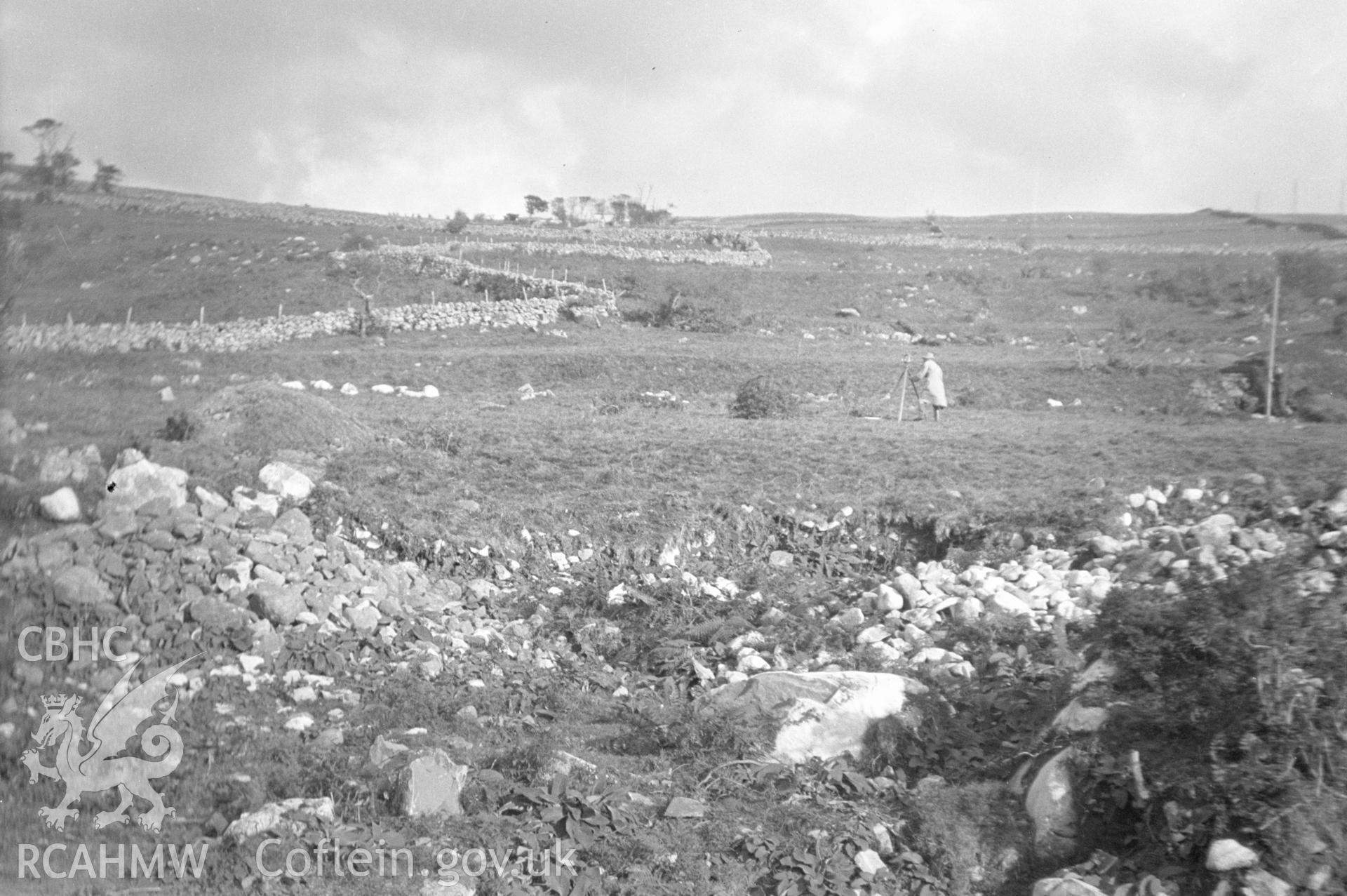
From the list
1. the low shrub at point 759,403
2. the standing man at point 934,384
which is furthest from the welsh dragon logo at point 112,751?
the standing man at point 934,384

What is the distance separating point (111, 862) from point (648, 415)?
1064 cm

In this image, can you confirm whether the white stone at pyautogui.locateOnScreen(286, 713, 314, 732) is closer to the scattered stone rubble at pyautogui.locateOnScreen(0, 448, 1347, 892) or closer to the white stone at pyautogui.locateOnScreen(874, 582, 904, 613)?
the scattered stone rubble at pyautogui.locateOnScreen(0, 448, 1347, 892)

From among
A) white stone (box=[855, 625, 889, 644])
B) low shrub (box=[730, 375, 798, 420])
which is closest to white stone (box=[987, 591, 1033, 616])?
white stone (box=[855, 625, 889, 644])

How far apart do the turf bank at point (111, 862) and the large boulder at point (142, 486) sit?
320 cm

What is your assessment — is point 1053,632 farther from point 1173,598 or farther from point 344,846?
point 344,846

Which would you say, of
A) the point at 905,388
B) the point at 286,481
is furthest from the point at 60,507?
the point at 905,388

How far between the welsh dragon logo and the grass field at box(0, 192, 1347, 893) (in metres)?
0.17

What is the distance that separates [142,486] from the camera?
7.24 metres

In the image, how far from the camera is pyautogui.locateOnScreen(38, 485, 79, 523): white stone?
677cm

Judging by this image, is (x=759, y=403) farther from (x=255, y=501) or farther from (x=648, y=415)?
(x=255, y=501)

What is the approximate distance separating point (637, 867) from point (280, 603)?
3.51 metres

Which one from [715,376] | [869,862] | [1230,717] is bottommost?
[869,862]

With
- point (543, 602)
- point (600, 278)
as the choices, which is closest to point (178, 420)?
point (543, 602)

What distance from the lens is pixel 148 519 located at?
6.96 meters
